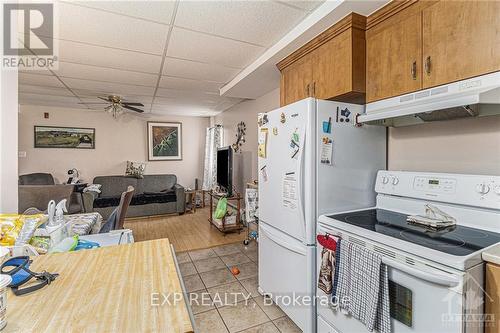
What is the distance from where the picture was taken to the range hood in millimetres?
1126

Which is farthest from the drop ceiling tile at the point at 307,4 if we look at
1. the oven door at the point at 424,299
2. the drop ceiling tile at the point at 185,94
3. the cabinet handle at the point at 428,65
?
the drop ceiling tile at the point at 185,94

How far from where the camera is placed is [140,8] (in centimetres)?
170

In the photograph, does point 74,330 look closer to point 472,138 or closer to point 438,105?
A: point 438,105

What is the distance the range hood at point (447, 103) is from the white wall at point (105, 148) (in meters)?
5.36

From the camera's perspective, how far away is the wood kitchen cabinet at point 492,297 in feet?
3.05

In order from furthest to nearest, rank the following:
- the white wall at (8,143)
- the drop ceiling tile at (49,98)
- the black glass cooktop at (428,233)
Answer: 1. the drop ceiling tile at (49,98)
2. the white wall at (8,143)
3. the black glass cooktop at (428,233)

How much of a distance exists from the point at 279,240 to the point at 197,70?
2.19 metres

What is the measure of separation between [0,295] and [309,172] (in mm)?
1499

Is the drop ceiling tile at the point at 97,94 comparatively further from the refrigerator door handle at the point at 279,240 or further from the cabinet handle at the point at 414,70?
the cabinet handle at the point at 414,70

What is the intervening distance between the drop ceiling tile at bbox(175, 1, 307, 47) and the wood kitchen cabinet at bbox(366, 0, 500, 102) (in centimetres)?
60

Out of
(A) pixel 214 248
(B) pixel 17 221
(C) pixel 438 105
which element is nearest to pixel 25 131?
(A) pixel 214 248

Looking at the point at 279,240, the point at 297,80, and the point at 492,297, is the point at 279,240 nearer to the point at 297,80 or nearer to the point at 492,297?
the point at 492,297

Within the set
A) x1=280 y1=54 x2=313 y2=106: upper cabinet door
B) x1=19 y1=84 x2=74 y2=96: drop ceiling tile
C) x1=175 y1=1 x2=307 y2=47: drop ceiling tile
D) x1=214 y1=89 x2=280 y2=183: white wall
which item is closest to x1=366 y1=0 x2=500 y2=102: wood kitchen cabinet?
x1=280 y1=54 x2=313 y2=106: upper cabinet door

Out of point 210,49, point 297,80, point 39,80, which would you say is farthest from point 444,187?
point 39,80
